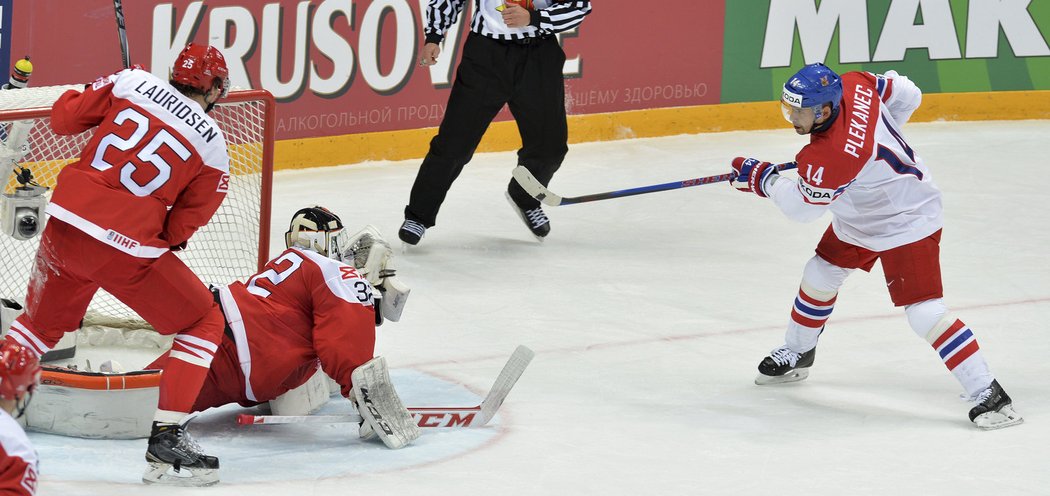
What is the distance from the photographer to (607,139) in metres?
7.98

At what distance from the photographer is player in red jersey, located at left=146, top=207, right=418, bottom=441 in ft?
11.9

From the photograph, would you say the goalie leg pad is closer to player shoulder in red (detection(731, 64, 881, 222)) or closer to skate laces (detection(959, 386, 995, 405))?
player shoulder in red (detection(731, 64, 881, 222))

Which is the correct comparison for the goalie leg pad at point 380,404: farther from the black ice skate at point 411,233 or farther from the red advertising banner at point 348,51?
the red advertising banner at point 348,51

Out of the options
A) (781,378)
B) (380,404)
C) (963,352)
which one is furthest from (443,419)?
(963,352)

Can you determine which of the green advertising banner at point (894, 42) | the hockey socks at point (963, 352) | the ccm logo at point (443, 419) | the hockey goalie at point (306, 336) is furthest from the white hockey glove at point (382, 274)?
the green advertising banner at point (894, 42)

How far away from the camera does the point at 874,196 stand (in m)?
4.02

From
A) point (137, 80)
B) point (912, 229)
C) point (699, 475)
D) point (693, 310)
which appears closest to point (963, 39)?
point (693, 310)

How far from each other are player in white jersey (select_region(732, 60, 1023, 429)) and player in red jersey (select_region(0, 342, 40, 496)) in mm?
2254

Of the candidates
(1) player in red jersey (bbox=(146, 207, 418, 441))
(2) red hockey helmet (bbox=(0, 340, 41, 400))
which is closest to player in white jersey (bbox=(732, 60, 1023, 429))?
(1) player in red jersey (bbox=(146, 207, 418, 441))

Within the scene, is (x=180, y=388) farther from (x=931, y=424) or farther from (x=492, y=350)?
(x=931, y=424)

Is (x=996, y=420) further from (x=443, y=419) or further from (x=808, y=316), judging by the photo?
(x=443, y=419)

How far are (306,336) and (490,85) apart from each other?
232 centimetres

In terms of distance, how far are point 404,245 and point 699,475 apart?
2.60m

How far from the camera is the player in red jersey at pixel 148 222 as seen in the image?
10.8ft
